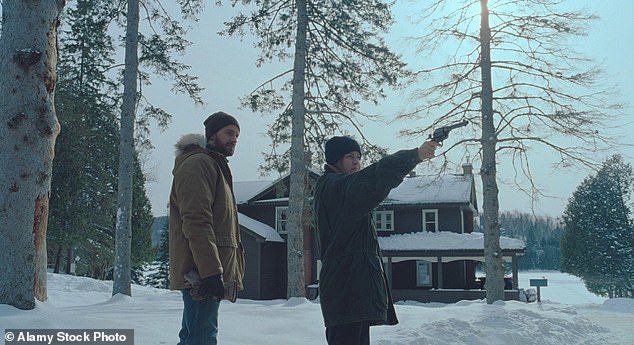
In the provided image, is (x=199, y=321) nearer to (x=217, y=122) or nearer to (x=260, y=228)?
(x=217, y=122)

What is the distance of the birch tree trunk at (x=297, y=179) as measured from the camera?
16531 millimetres

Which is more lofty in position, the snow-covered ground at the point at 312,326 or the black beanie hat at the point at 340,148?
the black beanie hat at the point at 340,148

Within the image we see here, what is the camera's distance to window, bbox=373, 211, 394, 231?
30.6 m

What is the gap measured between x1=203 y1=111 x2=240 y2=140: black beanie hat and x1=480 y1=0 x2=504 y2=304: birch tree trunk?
40.3 feet

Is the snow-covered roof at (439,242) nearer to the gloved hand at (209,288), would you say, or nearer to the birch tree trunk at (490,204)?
the birch tree trunk at (490,204)

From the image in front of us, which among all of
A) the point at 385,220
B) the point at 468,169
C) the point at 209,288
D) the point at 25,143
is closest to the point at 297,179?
the point at 468,169

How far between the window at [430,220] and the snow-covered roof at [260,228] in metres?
8.13

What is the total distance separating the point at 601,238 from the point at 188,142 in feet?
139

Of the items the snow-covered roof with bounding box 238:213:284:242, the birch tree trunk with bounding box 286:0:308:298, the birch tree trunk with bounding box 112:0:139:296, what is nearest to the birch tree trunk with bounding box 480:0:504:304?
the birch tree trunk with bounding box 286:0:308:298

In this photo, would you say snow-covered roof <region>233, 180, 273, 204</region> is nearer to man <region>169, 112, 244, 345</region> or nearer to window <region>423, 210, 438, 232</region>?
window <region>423, 210, 438, 232</region>

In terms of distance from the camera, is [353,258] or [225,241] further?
[225,241]

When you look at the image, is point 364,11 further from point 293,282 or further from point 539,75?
point 293,282

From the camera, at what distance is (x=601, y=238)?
131 ft

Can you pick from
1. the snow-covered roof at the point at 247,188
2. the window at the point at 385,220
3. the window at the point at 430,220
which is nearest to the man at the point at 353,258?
the window at the point at 430,220
